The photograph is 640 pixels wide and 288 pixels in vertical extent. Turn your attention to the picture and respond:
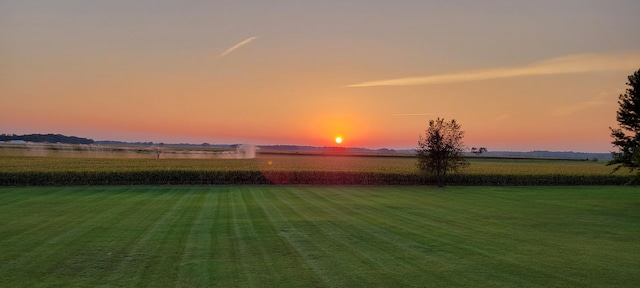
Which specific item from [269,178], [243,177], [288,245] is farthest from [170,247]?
[269,178]

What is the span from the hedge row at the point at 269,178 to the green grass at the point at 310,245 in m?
10.9

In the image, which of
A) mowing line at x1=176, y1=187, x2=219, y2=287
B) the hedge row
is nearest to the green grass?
mowing line at x1=176, y1=187, x2=219, y2=287

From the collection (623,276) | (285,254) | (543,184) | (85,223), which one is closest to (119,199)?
(85,223)

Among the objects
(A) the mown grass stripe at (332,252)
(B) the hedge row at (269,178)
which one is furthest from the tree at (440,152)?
(A) the mown grass stripe at (332,252)

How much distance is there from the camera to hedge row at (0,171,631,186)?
3188cm

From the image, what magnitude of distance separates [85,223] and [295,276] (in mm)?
9864

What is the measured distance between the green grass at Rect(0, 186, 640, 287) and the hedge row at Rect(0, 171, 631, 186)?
10877 millimetres

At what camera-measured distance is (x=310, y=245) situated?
11945mm

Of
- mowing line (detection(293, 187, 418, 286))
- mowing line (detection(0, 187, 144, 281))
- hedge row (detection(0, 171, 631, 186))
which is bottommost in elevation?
mowing line (detection(0, 187, 144, 281))

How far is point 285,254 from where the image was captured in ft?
35.7

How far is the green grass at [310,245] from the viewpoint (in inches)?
351

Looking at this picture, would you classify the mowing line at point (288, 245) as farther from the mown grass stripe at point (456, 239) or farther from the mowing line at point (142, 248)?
the mowing line at point (142, 248)

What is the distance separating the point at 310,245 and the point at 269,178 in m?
24.1

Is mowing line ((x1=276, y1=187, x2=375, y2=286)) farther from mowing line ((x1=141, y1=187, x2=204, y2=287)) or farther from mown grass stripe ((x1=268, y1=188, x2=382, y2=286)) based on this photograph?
mowing line ((x1=141, y1=187, x2=204, y2=287))
